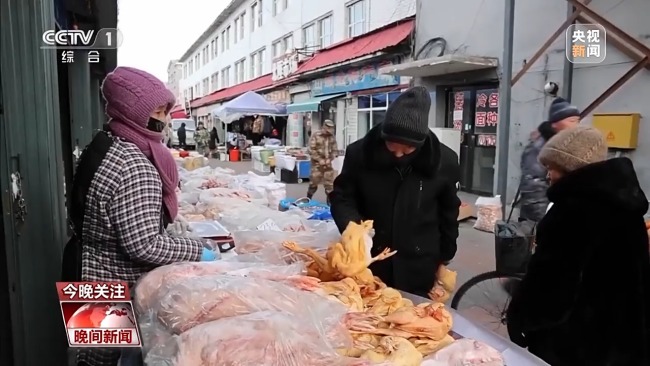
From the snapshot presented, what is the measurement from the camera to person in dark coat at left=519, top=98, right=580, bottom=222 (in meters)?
4.56

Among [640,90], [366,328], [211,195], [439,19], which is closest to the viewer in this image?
[366,328]

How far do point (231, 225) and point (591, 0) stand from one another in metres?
7.12

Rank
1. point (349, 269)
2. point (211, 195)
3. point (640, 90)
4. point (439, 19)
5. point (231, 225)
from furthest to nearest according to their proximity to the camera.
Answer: point (439, 19) < point (640, 90) < point (211, 195) < point (231, 225) < point (349, 269)

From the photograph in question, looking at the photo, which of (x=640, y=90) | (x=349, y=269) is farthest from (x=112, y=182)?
(x=640, y=90)

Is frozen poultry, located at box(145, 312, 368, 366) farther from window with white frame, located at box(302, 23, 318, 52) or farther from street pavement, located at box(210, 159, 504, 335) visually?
window with white frame, located at box(302, 23, 318, 52)

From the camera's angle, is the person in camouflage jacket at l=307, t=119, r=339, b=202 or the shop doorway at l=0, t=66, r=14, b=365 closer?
the shop doorway at l=0, t=66, r=14, b=365

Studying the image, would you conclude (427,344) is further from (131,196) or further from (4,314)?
(4,314)

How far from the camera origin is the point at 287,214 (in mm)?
3676

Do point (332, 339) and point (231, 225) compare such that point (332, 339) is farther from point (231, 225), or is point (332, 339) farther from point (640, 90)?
point (640, 90)

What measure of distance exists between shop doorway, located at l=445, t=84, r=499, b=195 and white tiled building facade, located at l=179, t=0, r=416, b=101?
4126mm

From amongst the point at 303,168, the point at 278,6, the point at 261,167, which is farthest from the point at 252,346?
the point at 278,6

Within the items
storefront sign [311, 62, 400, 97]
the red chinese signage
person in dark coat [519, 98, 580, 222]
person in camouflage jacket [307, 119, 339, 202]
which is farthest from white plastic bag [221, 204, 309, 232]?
storefront sign [311, 62, 400, 97]

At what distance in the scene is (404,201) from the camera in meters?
2.46

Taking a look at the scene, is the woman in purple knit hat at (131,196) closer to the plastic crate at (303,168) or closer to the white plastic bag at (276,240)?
the white plastic bag at (276,240)
